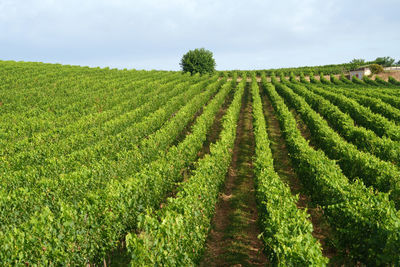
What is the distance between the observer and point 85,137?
19.9 metres

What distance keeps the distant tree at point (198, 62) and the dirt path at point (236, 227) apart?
73479 millimetres

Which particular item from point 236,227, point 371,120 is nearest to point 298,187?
point 236,227

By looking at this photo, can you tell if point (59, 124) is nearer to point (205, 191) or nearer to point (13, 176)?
point (13, 176)

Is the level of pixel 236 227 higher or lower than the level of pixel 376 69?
lower

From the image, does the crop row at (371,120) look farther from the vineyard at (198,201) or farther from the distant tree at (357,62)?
the distant tree at (357,62)

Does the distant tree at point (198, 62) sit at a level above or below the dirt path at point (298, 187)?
above

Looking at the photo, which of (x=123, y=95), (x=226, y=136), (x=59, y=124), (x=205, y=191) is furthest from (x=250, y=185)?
(x=123, y=95)

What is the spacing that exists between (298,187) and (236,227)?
556 cm

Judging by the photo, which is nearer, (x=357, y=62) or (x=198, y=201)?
(x=198, y=201)

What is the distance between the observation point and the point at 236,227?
11.6 m

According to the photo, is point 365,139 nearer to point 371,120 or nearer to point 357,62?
point 371,120

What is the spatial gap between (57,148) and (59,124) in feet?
29.4

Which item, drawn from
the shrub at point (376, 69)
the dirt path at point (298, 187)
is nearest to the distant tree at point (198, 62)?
the shrub at point (376, 69)

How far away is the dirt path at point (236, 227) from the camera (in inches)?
386
